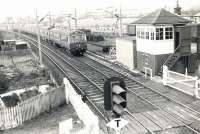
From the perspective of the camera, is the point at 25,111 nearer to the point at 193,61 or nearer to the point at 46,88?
the point at 46,88

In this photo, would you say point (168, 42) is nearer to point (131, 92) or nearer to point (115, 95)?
point (131, 92)

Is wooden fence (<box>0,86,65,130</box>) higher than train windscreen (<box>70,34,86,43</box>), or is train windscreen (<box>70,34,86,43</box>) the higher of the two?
train windscreen (<box>70,34,86,43</box>)

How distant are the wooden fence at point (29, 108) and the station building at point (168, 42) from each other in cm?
990

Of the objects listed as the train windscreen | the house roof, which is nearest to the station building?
the house roof

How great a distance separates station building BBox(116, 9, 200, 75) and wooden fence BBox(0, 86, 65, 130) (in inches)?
390

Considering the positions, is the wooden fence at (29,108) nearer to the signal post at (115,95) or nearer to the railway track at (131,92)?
the railway track at (131,92)

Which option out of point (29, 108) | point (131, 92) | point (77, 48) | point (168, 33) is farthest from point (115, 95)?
point (77, 48)

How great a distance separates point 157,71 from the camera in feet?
89.2

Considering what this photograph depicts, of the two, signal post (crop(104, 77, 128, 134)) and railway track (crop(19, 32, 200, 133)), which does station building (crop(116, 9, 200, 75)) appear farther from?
signal post (crop(104, 77, 128, 134))

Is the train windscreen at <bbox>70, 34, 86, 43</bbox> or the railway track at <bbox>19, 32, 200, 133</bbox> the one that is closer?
the railway track at <bbox>19, 32, 200, 133</bbox>

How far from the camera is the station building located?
88.1ft

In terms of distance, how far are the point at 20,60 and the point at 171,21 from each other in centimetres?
2192

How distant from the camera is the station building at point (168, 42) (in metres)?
26.9

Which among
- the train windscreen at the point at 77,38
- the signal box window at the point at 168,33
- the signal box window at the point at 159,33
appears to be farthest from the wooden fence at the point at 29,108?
the train windscreen at the point at 77,38
